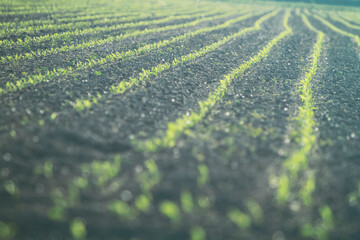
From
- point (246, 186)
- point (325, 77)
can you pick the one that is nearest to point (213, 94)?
point (246, 186)

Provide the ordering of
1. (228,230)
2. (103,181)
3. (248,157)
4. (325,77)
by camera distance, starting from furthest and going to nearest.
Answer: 1. (325,77)
2. (248,157)
3. (103,181)
4. (228,230)

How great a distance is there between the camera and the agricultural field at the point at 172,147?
2.95 m

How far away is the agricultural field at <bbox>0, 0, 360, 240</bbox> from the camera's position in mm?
2945

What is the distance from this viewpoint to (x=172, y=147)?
13.5 feet

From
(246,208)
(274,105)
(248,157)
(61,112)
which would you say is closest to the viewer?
(246,208)

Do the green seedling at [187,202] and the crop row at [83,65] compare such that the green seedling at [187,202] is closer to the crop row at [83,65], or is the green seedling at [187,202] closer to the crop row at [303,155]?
the crop row at [303,155]

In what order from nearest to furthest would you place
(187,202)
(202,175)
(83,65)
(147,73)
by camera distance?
(187,202), (202,175), (147,73), (83,65)

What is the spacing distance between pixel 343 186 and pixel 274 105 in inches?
106

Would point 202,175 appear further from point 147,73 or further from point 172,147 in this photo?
point 147,73

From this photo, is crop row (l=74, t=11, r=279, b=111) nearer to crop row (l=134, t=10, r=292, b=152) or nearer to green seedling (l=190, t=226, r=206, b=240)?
crop row (l=134, t=10, r=292, b=152)

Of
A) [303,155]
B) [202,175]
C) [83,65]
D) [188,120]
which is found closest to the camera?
[202,175]

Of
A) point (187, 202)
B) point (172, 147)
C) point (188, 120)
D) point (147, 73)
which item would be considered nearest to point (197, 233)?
point (187, 202)

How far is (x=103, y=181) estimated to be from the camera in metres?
3.38

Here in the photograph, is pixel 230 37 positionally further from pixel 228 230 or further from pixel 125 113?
pixel 228 230
